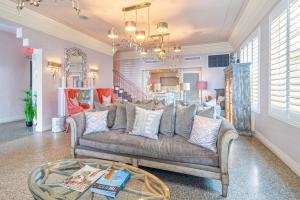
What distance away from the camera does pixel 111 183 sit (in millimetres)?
1624

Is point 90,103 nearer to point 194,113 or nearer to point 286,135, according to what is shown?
point 194,113

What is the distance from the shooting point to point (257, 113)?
4.67 metres

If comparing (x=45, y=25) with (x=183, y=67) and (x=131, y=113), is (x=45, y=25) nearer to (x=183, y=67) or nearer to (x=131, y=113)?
(x=131, y=113)

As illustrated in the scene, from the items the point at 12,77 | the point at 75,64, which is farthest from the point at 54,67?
the point at 12,77

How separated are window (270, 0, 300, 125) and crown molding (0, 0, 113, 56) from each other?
5.66 m

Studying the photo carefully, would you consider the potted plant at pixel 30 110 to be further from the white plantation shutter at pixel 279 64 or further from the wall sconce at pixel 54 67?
the white plantation shutter at pixel 279 64

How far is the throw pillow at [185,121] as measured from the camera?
9.29 ft

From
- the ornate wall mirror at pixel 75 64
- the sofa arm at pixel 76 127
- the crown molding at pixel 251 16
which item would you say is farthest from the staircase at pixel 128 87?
the sofa arm at pixel 76 127

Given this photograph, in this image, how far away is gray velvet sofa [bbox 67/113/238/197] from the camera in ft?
7.26

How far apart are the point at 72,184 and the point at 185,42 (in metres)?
7.53

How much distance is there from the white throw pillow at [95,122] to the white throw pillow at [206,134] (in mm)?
1557

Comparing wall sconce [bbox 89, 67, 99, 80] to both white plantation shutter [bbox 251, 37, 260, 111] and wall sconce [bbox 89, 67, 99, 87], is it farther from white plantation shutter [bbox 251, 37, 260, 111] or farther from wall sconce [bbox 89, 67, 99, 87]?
→ white plantation shutter [bbox 251, 37, 260, 111]

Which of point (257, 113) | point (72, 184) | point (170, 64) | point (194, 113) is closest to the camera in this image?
point (72, 184)

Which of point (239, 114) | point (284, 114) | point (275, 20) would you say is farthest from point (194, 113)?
point (239, 114)
